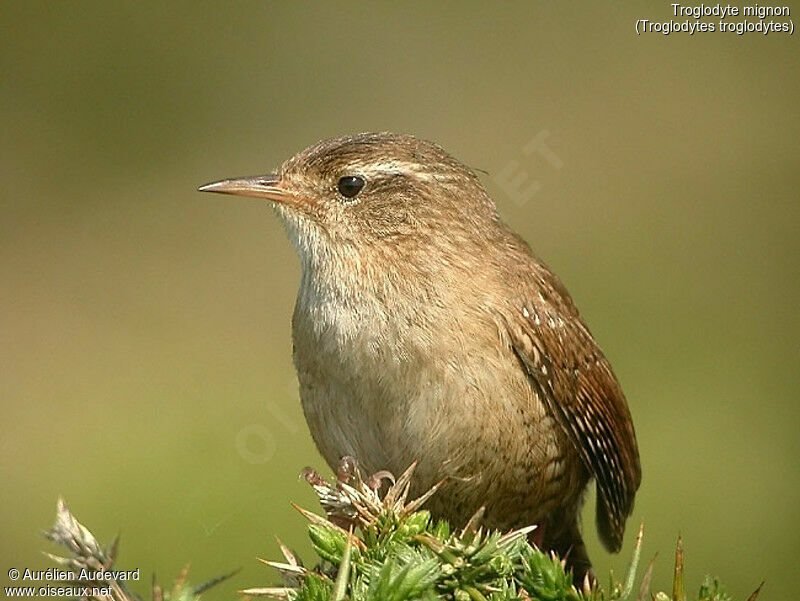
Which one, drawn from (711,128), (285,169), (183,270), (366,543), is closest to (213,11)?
(183,270)

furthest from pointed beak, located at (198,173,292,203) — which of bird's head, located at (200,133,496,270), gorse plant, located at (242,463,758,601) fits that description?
gorse plant, located at (242,463,758,601)

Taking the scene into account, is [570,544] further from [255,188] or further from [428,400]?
[255,188]

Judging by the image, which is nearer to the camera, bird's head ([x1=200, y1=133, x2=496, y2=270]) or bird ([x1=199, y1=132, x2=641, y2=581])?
bird ([x1=199, y1=132, x2=641, y2=581])

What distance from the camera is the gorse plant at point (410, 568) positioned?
2.20 metres

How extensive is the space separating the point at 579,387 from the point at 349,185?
94cm

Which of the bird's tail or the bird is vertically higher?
the bird

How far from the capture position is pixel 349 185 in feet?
13.1

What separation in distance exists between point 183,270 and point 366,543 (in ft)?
22.1

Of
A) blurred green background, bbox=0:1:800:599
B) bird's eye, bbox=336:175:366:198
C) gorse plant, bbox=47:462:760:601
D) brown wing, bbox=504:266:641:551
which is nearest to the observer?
gorse plant, bbox=47:462:760:601

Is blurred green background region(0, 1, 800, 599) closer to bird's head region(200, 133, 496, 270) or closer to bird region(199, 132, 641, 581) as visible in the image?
bird region(199, 132, 641, 581)

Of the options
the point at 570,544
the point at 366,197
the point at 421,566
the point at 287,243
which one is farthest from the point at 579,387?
the point at 287,243

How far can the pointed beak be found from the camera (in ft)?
12.9

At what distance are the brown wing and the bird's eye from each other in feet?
2.01

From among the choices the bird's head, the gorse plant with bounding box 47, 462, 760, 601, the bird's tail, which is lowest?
the bird's tail
